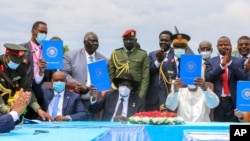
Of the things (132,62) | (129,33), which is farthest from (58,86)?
(129,33)

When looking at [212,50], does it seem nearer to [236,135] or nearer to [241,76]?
[241,76]

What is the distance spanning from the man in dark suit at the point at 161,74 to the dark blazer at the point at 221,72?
0.65 meters

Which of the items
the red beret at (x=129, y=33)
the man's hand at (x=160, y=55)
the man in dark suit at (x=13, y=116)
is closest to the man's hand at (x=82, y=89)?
the red beret at (x=129, y=33)

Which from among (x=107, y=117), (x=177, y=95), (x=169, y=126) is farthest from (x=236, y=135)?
(x=107, y=117)

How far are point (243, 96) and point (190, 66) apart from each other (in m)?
0.87

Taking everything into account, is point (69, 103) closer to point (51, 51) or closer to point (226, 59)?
point (51, 51)

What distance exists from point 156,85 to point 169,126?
7.37 ft

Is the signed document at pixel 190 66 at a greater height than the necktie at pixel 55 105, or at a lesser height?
greater

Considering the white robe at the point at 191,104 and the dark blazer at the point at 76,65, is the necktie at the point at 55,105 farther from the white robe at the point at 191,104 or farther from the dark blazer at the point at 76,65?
the white robe at the point at 191,104

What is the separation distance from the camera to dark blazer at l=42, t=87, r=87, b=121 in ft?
24.3

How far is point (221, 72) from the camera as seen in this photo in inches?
306

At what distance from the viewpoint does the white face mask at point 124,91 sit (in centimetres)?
760

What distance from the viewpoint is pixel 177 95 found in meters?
7.39

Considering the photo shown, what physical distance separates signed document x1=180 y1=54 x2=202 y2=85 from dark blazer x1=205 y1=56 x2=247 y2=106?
2.80 ft
